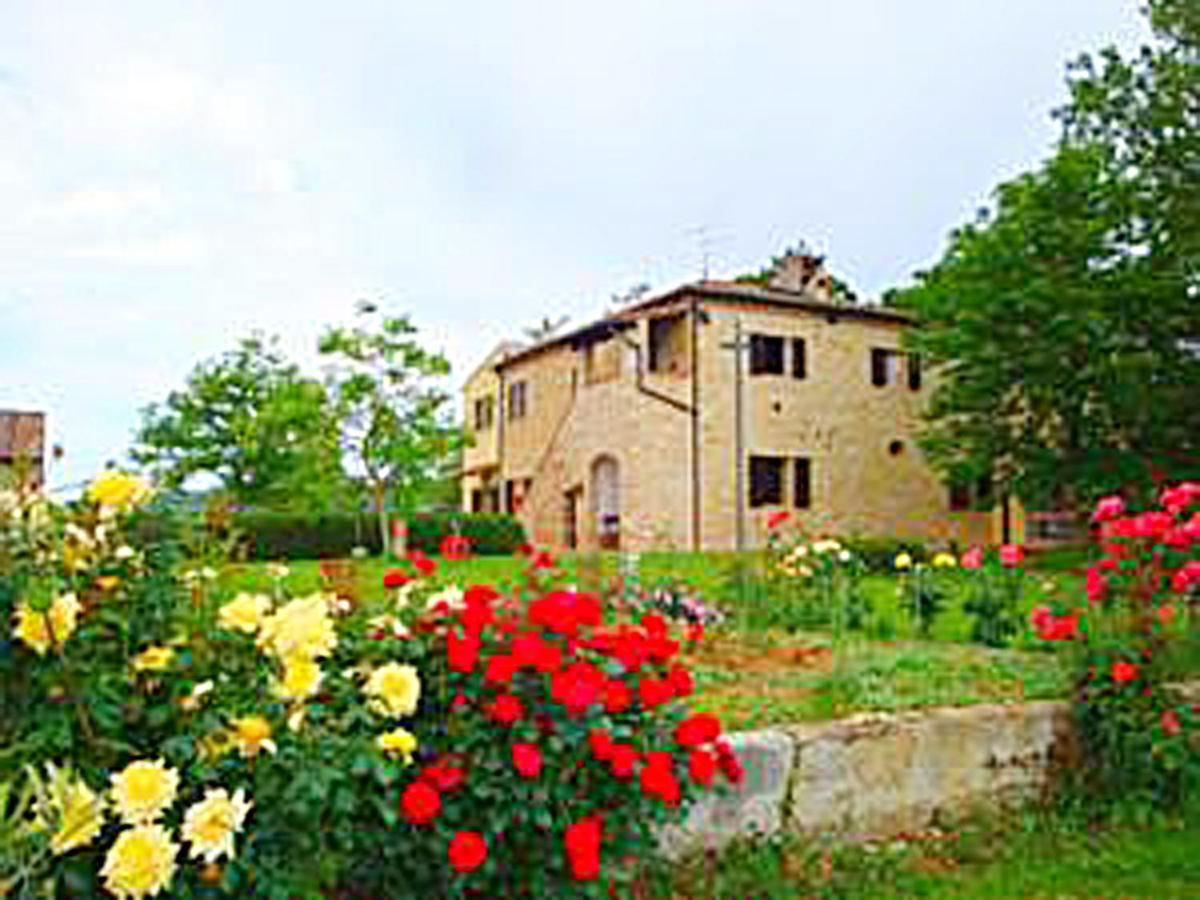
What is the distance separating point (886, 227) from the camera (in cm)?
1780

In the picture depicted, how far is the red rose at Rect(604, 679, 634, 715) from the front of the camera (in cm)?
288

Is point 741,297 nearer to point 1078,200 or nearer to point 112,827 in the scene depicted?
point 1078,200

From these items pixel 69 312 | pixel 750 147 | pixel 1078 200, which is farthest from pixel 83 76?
pixel 1078 200

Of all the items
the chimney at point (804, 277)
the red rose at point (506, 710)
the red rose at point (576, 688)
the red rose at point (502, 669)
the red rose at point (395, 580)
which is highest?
the chimney at point (804, 277)

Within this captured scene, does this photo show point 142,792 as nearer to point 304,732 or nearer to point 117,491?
point 304,732

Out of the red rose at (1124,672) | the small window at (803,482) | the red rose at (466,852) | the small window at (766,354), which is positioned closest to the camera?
the red rose at (466,852)

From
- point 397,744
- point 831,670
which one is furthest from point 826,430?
point 397,744

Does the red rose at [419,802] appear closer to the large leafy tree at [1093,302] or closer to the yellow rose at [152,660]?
the yellow rose at [152,660]

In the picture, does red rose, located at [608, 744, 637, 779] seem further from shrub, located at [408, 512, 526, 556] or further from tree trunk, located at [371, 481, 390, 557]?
shrub, located at [408, 512, 526, 556]

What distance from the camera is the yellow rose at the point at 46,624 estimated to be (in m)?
2.16

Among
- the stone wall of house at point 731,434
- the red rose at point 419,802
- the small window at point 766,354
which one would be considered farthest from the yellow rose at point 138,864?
the small window at point 766,354

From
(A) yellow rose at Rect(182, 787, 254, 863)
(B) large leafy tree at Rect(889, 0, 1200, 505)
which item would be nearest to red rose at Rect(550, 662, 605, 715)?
(A) yellow rose at Rect(182, 787, 254, 863)

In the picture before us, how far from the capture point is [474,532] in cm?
1977

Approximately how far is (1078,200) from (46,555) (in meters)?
19.7
